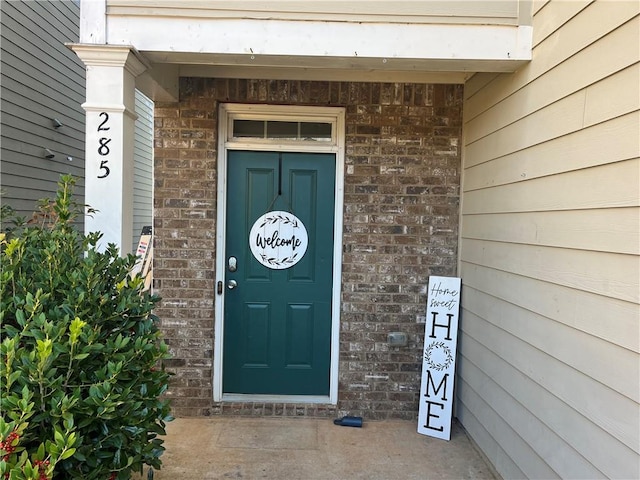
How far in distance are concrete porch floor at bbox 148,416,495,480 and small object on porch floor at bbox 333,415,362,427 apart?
0.04 meters

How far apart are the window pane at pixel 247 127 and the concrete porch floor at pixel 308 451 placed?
7.48ft

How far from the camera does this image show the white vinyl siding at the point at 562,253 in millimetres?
1670

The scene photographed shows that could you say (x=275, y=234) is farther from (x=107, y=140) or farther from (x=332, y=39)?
(x=332, y=39)

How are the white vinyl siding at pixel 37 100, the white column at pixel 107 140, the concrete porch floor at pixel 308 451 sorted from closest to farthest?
the white column at pixel 107 140 < the concrete porch floor at pixel 308 451 < the white vinyl siding at pixel 37 100

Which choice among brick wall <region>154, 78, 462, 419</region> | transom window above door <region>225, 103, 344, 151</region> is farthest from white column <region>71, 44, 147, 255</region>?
transom window above door <region>225, 103, 344, 151</region>

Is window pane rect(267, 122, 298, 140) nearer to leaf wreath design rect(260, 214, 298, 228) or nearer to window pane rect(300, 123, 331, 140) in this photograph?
window pane rect(300, 123, 331, 140)

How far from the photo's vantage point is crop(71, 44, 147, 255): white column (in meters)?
2.36

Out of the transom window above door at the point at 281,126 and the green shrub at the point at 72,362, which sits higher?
the transom window above door at the point at 281,126

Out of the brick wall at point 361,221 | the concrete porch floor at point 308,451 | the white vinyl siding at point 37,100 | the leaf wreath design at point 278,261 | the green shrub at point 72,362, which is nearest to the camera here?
the green shrub at point 72,362

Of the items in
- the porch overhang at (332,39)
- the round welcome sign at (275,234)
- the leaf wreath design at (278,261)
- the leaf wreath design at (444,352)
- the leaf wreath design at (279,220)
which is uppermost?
the porch overhang at (332,39)

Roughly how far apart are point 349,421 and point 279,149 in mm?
2191

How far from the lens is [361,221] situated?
A: 3461mm

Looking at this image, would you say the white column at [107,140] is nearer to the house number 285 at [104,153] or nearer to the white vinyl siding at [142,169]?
the house number 285 at [104,153]

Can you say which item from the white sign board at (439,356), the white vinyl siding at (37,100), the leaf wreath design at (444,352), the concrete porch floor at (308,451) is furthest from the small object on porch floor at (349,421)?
the white vinyl siding at (37,100)
